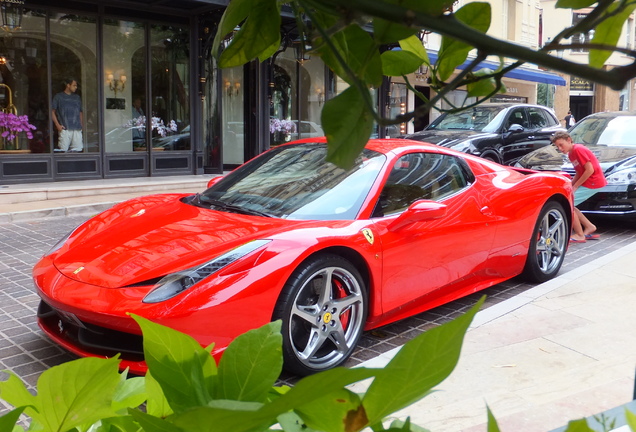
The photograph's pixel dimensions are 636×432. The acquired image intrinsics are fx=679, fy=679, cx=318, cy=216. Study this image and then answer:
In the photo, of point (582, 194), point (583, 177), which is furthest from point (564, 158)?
point (583, 177)

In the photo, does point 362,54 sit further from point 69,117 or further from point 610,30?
point 69,117

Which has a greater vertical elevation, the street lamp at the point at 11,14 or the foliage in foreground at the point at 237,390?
the street lamp at the point at 11,14

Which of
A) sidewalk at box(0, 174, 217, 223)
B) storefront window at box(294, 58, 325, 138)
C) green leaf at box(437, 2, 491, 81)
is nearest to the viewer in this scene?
green leaf at box(437, 2, 491, 81)

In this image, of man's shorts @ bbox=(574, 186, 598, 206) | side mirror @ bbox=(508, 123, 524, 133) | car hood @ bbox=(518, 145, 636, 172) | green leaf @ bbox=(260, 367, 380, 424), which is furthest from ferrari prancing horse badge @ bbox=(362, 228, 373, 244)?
side mirror @ bbox=(508, 123, 524, 133)

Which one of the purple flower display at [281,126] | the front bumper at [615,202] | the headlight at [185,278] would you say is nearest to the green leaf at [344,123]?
the headlight at [185,278]

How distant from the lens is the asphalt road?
4250 millimetres

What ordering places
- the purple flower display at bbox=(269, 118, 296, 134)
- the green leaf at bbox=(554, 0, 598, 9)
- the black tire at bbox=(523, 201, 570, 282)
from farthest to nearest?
the purple flower display at bbox=(269, 118, 296, 134)
the black tire at bbox=(523, 201, 570, 282)
the green leaf at bbox=(554, 0, 598, 9)

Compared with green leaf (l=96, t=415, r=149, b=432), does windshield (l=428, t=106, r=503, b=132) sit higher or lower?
higher

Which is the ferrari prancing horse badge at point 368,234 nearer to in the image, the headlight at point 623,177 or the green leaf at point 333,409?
the green leaf at point 333,409

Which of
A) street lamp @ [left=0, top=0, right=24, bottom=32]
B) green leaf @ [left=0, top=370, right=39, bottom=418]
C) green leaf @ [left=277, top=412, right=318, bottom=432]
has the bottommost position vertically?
green leaf @ [left=0, top=370, right=39, bottom=418]

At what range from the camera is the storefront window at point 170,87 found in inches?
551

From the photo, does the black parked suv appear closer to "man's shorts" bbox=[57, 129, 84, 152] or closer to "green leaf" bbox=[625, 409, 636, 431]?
"man's shorts" bbox=[57, 129, 84, 152]

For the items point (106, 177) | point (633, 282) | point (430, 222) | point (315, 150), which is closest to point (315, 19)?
point (430, 222)

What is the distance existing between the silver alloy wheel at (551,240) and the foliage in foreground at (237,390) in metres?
5.67
